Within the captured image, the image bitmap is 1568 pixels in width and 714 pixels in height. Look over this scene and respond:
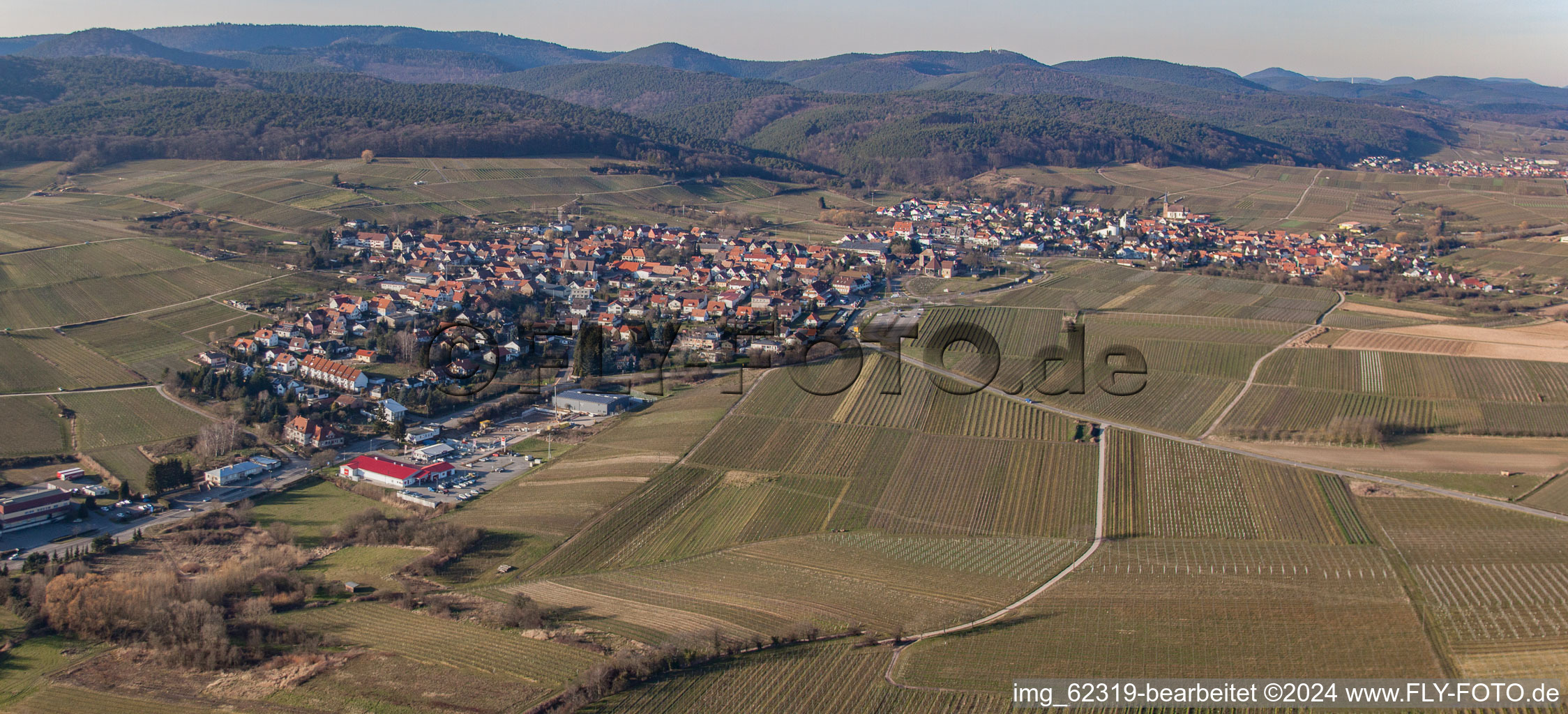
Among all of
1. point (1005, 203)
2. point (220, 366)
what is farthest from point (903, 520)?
point (1005, 203)

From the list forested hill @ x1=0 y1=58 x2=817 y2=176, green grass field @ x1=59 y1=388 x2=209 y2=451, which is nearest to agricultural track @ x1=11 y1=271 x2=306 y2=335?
green grass field @ x1=59 y1=388 x2=209 y2=451

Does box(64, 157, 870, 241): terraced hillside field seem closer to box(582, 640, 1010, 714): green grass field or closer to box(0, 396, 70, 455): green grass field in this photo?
box(0, 396, 70, 455): green grass field

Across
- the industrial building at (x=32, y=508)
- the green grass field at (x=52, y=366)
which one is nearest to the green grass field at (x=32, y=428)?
the green grass field at (x=52, y=366)

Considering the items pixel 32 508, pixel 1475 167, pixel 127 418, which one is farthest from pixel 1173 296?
pixel 1475 167

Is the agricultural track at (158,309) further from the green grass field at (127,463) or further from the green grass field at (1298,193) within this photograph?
the green grass field at (1298,193)

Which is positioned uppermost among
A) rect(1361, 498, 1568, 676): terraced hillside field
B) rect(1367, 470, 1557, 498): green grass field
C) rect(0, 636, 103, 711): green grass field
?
rect(1367, 470, 1557, 498): green grass field

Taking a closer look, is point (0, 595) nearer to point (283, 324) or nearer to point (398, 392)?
point (398, 392)
